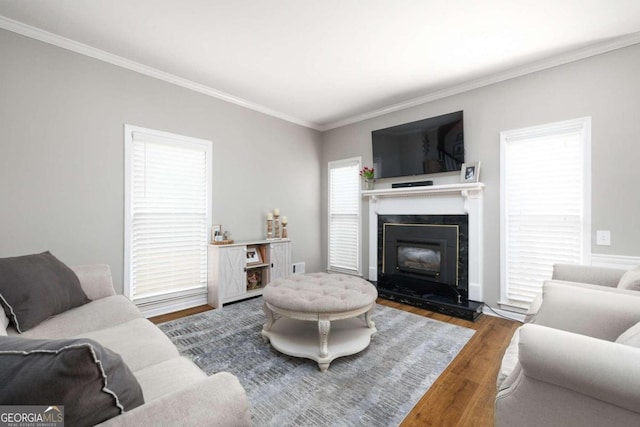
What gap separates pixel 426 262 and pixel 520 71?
2333 mm

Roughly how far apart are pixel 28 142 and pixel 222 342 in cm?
236

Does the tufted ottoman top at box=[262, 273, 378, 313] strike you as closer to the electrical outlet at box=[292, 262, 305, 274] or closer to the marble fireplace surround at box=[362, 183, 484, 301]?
the marble fireplace surround at box=[362, 183, 484, 301]

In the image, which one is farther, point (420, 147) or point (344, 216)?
point (344, 216)

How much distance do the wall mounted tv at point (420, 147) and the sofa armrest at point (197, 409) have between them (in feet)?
10.9

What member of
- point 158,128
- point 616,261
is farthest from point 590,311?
point 158,128

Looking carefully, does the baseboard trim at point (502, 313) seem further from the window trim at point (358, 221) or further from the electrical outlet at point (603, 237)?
the window trim at point (358, 221)

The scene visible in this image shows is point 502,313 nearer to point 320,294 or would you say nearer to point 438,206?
point 438,206

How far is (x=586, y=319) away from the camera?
4.43 ft

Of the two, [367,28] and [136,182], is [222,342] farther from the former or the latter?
[367,28]

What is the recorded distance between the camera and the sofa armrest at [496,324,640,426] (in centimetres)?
85

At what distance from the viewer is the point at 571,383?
3.01 ft

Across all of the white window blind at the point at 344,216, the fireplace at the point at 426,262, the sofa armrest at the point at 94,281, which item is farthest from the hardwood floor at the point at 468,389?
the sofa armrest at the point at 94,281

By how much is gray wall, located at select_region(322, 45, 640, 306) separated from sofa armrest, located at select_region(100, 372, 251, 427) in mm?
3169

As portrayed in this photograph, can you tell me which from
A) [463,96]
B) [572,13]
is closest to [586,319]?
[572,13]
